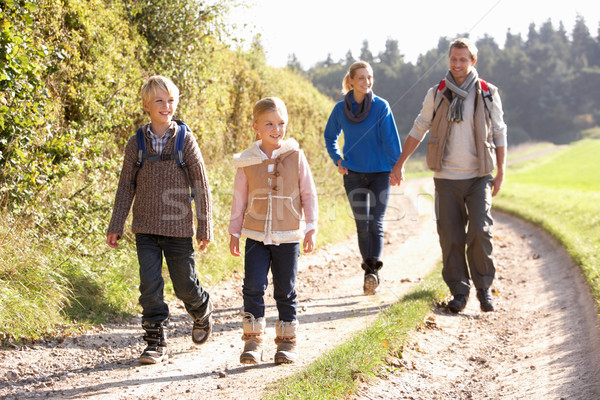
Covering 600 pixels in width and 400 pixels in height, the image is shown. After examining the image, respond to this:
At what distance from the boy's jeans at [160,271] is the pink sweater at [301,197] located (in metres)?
0.41

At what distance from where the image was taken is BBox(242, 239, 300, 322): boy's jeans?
4570 millimetres

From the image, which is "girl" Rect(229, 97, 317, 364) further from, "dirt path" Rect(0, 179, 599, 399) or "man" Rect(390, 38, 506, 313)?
"man" Rect(390, 38, 506, 313)

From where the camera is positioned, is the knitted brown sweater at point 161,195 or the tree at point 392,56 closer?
the knitted brown sweater at point 161,195

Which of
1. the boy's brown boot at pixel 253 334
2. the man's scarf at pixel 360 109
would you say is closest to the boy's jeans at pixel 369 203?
the man's scarf at pixel 360 109

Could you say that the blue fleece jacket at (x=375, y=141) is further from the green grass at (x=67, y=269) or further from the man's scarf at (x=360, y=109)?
the green grass at (x=67, y=269)

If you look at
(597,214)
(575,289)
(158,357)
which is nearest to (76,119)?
(158,357)

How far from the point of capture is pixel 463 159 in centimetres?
618

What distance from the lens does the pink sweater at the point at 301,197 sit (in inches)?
181

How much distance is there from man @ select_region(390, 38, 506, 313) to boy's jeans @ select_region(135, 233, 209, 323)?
9.10 feet

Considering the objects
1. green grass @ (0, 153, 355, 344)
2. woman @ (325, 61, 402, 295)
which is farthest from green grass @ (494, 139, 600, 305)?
green grass @ (0, 153, 355, 344)

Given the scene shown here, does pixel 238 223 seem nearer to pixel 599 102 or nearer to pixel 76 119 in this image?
pixel 76 119

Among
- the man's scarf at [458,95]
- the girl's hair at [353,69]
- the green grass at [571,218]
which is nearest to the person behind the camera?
the man's scarf at [458,95]

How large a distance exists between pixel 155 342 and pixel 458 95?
3741 mm

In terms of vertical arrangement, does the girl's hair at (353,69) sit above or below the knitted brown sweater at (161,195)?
above
